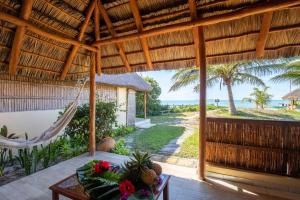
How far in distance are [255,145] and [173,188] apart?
1.31 m

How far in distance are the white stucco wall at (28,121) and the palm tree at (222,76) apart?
5780mm

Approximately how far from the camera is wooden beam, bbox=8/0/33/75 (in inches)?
101

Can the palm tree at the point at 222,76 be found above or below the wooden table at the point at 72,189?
above

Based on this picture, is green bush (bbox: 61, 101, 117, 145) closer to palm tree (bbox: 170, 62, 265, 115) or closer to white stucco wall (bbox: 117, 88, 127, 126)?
white stucco wall (bbox: 117, 88, 127, 126)

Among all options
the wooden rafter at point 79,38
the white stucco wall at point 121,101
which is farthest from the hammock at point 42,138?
the white stucco wall at point 121,101

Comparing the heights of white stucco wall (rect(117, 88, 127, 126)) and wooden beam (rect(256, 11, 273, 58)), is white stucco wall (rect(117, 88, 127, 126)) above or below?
below

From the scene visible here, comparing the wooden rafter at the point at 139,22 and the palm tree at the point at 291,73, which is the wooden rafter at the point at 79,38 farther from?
the palm tree at the point at 291,73

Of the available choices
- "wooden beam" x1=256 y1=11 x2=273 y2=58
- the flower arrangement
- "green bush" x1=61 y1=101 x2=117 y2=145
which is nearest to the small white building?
"green bush" x1=61 y1=101 x2=117 y2=145

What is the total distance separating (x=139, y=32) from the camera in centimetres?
314

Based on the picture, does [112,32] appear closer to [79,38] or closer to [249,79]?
[79,38]

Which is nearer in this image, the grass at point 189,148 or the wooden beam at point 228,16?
the wooden beam at point 228,16

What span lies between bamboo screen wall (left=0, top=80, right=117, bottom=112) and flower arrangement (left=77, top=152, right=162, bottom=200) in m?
2.89

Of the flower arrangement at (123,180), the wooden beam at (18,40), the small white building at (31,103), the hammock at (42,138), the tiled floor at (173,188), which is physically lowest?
the tiled floor at (173,188)

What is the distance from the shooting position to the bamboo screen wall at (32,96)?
3.65m
